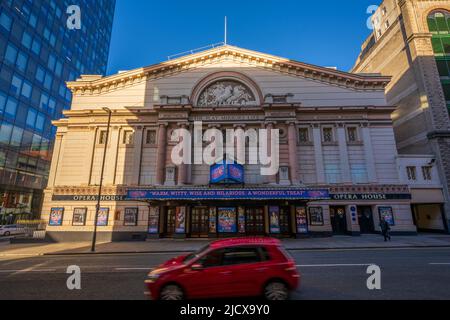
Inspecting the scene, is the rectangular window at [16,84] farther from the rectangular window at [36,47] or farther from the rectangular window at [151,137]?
the rectangular window at [151,137]

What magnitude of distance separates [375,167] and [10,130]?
52347 mm

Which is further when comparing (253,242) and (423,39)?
(423,39)

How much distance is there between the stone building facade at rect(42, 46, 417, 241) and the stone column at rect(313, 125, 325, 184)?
0.10m

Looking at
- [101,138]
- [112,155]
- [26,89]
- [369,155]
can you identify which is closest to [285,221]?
[369,155]

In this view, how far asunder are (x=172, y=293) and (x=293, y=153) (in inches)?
781

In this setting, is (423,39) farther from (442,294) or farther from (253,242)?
(253,242)

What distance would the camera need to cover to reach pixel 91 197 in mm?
22469

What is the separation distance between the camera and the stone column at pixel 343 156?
74.7 ft

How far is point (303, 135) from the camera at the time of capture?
2464cm

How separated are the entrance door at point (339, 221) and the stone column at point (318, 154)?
3.51m

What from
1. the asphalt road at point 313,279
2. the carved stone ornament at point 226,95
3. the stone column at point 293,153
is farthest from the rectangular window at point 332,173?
the asphalt road at point 313,279

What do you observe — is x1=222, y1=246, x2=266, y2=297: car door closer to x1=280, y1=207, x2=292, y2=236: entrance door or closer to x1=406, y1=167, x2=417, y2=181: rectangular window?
x1=280, y1=207, x2=292, y2=236: entrance door
